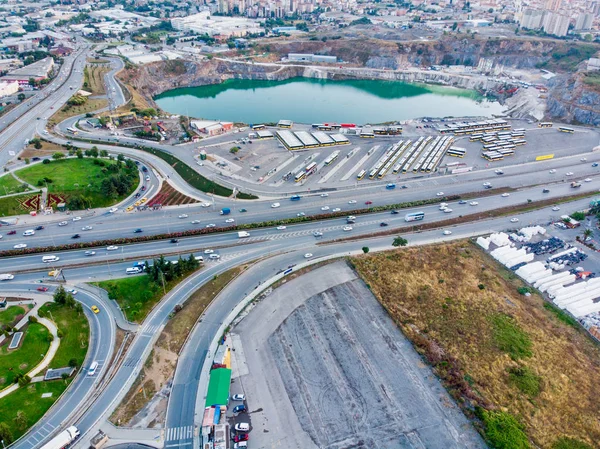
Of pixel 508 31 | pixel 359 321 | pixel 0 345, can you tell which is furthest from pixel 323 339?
pixel 508 31

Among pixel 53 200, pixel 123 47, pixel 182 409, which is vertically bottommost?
pixel 182 409

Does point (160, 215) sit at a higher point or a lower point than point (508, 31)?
lower

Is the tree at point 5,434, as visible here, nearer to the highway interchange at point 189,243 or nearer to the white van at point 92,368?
the highway interchange at point 189,243

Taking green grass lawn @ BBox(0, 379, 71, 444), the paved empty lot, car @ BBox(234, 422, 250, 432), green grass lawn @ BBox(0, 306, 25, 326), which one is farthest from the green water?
car @ BBox(234, 422, 250, 432)

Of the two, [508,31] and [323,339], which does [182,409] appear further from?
[508,31]

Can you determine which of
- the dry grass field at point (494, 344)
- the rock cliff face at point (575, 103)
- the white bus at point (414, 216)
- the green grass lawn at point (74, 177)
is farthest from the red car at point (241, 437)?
the rock cliff face at point (575, 103)

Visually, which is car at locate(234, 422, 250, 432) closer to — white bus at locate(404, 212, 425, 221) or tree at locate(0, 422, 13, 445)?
tree at locate(0, 422, 13, 445)

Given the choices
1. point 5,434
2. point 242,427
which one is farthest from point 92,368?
point 242,427
